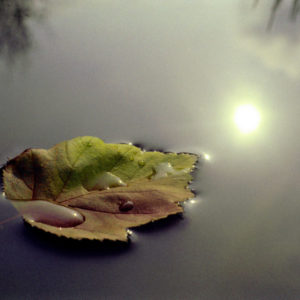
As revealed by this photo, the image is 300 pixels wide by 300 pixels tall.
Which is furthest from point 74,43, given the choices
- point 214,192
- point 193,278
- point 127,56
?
point 193,278

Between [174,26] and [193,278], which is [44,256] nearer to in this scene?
[193,278]

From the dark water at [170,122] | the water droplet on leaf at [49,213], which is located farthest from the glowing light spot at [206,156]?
the water droplet on leaf at [49,213]

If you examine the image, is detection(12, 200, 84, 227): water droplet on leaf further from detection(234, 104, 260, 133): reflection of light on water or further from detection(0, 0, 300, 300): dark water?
detection(234, 104, 260, 133): reflection of light on water

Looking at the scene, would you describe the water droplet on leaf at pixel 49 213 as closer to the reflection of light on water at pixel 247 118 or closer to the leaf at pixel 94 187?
the leaf at pixel 94 187

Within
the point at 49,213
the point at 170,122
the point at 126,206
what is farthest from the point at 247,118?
the point at 49,213

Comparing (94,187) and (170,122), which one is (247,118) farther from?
(94,187)
